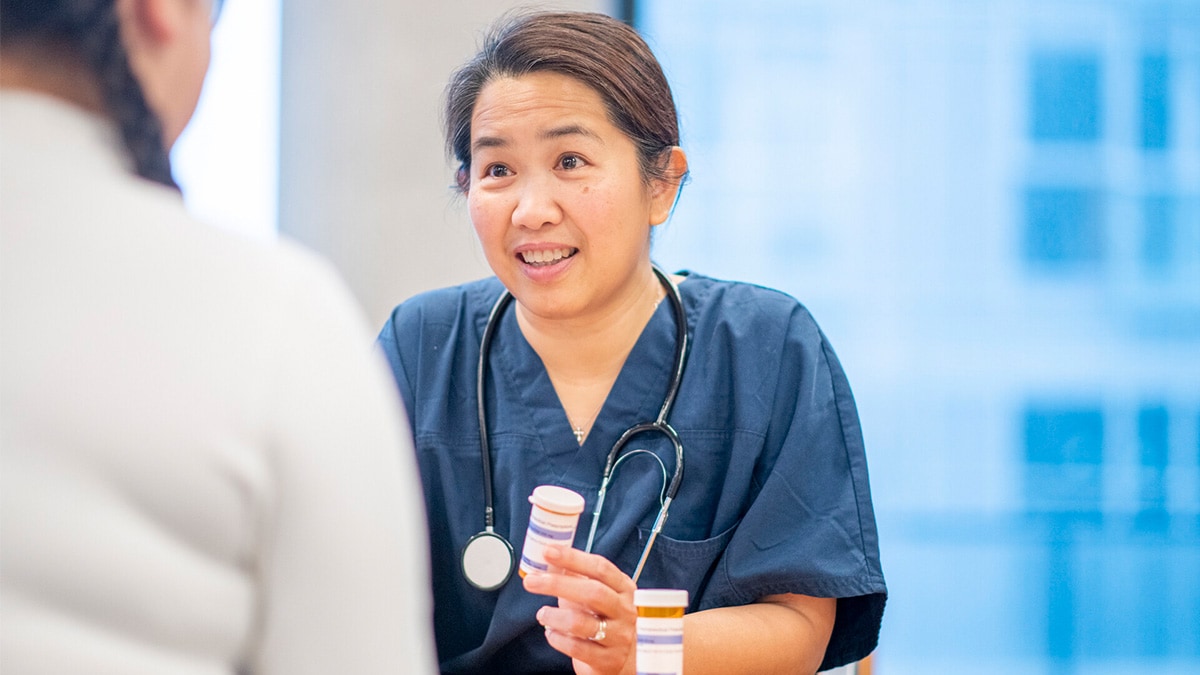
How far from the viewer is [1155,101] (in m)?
2.46

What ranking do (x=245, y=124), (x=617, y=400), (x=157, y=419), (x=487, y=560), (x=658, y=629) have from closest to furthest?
(x=157, y=419) → (x=658, y=629) → (x=487, y=560) → (x=617, y=400) → (x=245, y=124)

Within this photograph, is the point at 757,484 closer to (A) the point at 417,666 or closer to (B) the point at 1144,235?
(A) the point at 417,666

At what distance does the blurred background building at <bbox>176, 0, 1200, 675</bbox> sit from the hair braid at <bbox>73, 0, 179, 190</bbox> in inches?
72.9

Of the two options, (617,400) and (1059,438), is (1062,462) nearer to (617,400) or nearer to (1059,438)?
(1059,438)

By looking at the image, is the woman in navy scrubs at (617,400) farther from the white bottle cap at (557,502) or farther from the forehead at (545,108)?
the white bottle cap at (557,502)

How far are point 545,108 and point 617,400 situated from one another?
15.3 inches

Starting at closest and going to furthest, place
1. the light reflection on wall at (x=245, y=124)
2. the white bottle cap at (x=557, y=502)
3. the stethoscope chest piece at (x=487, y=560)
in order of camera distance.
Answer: the white bottle cap at (x=557, y=502), the stethoscope chest piece at (x=487, y=560), the light reflection on wall at (x=245, y=124)

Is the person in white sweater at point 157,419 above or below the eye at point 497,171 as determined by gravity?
below

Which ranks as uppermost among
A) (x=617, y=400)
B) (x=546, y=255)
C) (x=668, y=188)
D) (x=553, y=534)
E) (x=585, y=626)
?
(x=668, y=188)

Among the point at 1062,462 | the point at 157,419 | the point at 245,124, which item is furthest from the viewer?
the point at 1062,462

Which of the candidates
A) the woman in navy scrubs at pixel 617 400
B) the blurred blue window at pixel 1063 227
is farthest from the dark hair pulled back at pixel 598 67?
the blurred blue window at pixel 1063 227

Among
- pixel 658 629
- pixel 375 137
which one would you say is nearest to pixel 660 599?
pixel 658 629

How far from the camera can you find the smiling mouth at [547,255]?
1417 millimetres

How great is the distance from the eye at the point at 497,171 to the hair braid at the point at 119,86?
906mm
